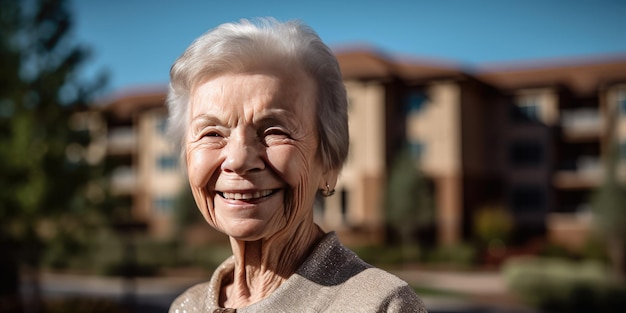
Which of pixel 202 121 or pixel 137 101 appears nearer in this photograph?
pixel 202 121

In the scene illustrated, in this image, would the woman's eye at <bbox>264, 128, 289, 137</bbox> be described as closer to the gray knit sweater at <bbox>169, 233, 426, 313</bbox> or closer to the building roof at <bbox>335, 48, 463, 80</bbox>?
the gray knit sweater at <bbox>169, 233, 426, 313</bbox>

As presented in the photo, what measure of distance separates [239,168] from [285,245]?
26cm

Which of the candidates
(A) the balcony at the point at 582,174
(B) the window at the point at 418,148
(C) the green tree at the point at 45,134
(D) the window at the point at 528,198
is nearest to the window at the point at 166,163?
(B) the window at the point at 418,148

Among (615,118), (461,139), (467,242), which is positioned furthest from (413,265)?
(615,118)

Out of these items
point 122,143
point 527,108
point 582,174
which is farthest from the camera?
point 122,143

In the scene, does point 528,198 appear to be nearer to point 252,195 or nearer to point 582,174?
point 582,174

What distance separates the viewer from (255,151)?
1.43 meters

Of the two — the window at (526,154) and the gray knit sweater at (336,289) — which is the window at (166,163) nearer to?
the window at (526,154)

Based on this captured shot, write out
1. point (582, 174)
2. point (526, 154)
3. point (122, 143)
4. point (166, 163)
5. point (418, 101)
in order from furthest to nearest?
1. point (122, 143)
2. point (166, 163)
3. point (526, 154)
4. point (582, 174)
5. point (418, 101)

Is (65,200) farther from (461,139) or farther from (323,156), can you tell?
(461,139)

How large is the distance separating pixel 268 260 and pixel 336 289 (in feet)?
0.65

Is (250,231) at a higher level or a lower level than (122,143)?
lower

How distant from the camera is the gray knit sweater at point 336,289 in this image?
1393 mm

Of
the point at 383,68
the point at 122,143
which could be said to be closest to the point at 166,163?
the point at 122,143
